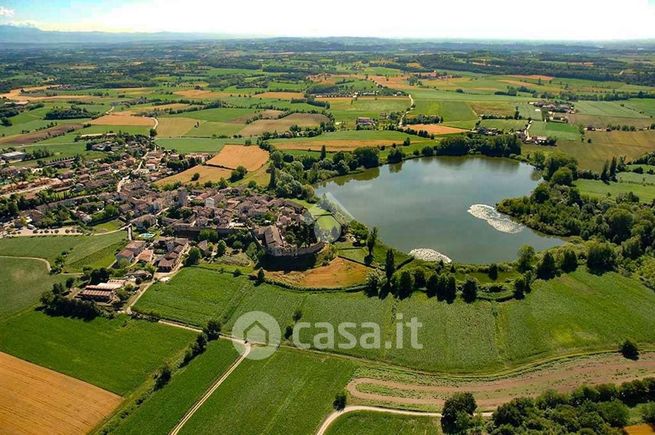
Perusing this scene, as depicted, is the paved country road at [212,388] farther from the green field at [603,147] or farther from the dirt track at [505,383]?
the green field at [603,147]

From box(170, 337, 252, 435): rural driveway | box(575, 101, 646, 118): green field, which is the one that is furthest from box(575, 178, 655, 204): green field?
box(575, 101, 646, 118): green field

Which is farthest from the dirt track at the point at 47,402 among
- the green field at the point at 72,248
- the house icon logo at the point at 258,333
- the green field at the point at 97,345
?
the green field at the point at 72,248

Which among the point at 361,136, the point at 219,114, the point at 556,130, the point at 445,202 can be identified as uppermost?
the point at 556,130

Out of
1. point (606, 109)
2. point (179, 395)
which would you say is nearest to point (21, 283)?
point (179, 395)

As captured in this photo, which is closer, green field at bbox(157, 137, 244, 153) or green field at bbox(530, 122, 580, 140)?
green field at bbox(157, 137, 244, 153)

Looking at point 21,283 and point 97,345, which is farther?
point 21,283

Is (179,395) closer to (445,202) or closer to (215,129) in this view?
(445,202)

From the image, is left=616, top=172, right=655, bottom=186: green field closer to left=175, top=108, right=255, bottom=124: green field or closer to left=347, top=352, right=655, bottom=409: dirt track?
left=347, top=352, right=655, bottom=409: dirt track
